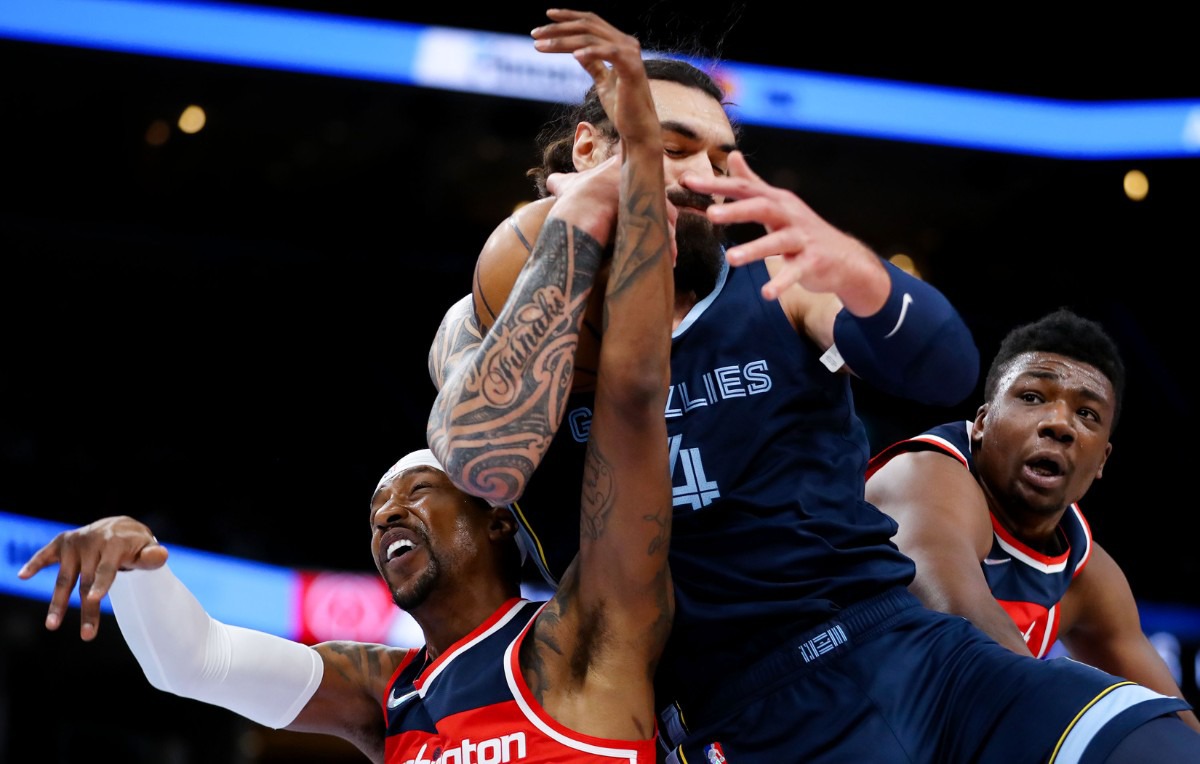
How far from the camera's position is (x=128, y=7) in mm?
8055

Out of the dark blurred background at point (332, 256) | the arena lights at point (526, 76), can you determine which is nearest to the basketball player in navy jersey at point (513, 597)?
the dark blurred background at point (332, 256)

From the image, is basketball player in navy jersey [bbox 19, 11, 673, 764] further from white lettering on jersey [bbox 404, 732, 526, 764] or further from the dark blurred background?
the dark blurred background

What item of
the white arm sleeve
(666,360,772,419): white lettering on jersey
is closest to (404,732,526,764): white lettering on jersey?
the white arm sleeve

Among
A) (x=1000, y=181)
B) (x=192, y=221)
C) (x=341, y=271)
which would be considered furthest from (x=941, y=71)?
(x=192, y=221)

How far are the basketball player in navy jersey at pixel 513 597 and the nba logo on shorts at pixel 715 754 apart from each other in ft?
0.48

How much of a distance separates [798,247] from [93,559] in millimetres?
1278

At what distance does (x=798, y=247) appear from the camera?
6.45 feet

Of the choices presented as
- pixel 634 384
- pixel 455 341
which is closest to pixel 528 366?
pixel 634 384

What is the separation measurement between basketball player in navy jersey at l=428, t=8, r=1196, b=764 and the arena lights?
5864mm

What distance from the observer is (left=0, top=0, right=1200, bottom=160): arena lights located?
806 cm

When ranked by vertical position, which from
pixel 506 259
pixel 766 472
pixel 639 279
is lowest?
pixel 766 472

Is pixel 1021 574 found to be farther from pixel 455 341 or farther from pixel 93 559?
pixel 93 559

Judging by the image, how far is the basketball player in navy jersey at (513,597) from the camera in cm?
218

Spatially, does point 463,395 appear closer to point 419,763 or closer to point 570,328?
point 570,328
